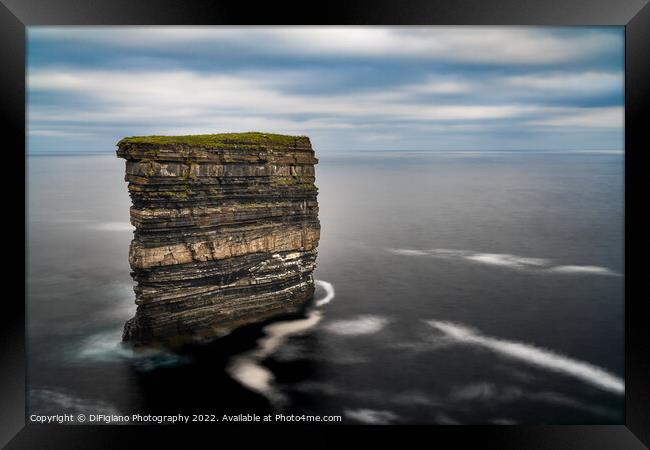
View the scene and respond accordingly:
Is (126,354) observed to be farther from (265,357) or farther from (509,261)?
(509,261)

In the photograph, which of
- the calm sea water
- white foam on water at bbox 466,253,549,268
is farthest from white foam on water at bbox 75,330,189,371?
white foam on water at bbox 466,253,549,268

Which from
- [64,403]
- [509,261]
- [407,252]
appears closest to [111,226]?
[407,252]

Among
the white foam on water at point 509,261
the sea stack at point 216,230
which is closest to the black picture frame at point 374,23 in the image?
the sea stack at point 216,230

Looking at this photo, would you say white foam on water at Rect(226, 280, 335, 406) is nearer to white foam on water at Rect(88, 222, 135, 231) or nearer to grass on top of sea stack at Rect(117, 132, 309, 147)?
grass on top of sea stack at Rect(117, 132, 309, 147)

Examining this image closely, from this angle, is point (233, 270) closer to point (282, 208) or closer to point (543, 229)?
point (282, 208)

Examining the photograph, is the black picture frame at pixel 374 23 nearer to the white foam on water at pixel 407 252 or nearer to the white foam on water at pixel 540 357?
the white foam on water at pixel 540 357

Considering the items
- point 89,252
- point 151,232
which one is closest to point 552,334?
point 151,232
